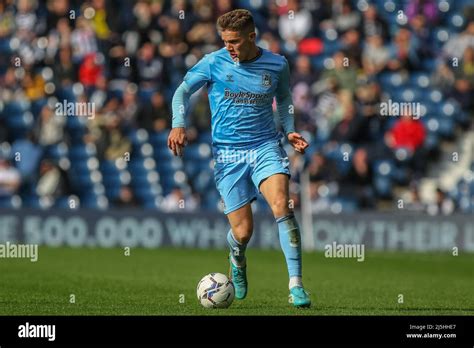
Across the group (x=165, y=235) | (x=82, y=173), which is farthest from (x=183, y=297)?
(x=82, y=173)

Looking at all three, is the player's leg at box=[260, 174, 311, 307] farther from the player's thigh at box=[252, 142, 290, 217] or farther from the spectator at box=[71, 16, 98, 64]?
the spectator at box=[71, 16, 98, 64]

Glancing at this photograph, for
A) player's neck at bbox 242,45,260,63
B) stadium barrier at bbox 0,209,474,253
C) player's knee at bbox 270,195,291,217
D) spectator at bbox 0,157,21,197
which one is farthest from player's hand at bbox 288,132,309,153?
spectator at bbox 0,157,21,197

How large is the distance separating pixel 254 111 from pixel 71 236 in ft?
41.4

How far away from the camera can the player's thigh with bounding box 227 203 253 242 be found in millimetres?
11961

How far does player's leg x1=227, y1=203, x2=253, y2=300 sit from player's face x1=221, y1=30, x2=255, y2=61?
4.68ft

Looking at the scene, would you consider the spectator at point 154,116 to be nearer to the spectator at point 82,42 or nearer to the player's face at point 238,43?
the spectator at point 82,42

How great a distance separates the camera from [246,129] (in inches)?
469

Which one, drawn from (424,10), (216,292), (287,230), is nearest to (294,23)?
(424,10)

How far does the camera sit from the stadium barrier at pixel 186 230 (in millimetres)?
23562

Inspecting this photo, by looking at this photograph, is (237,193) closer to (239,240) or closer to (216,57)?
(239,240)

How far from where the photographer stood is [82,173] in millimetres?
25375

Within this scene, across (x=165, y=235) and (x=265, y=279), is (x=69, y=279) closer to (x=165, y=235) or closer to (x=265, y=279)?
(x=265, y=279)

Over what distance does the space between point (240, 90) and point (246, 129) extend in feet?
1.22
